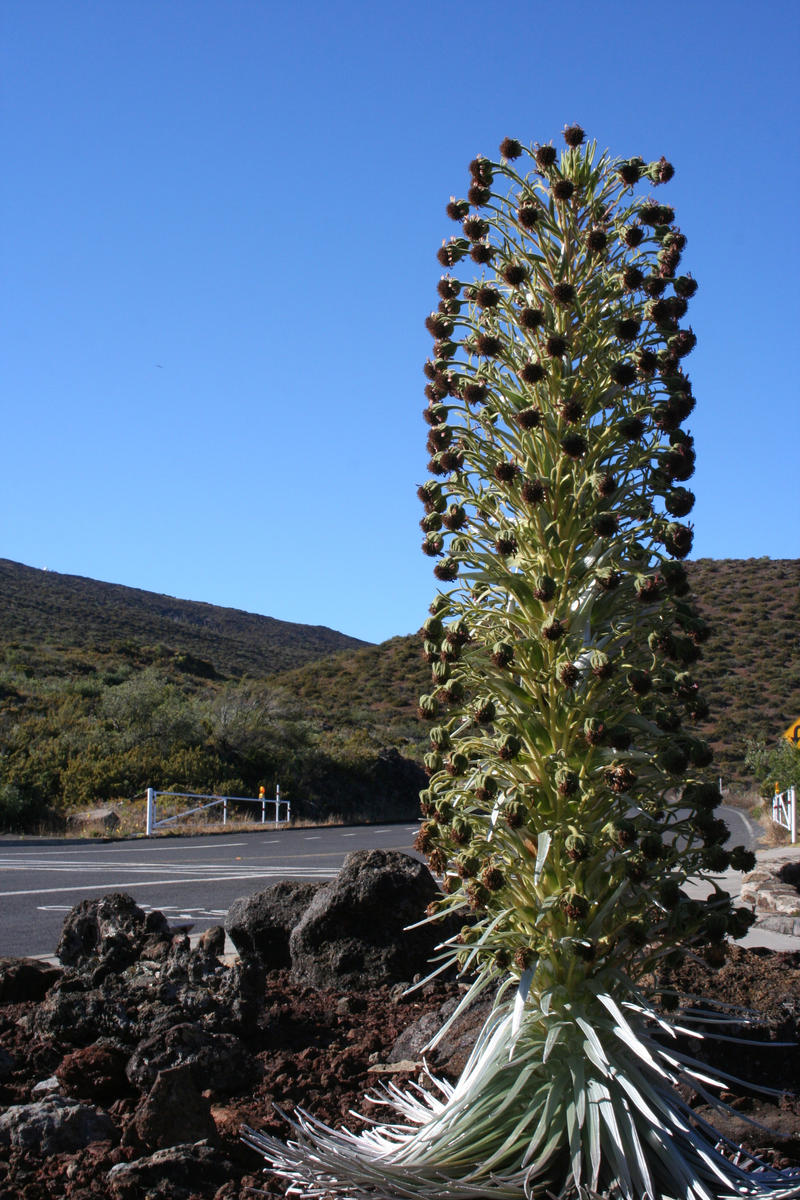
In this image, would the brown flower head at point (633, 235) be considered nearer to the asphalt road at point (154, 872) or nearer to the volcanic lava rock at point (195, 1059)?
the volcanic lava rock at point (195, 1059)

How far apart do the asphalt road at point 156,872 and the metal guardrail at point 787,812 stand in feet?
2.40

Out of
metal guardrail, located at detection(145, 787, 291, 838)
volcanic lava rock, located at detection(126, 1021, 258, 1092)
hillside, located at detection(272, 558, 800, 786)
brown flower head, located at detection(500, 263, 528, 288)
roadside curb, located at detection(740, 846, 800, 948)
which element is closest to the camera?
brown flower head, located at detection(500, 263, 528, 288)

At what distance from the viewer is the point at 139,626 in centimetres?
5934

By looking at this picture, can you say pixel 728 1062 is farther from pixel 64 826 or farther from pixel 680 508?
pixel 64 826

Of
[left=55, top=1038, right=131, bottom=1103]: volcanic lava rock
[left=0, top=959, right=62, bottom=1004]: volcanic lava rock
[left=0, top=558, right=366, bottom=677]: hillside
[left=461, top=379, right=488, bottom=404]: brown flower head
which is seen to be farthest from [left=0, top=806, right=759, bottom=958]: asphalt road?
[left=0, top=558, right=366, bottom=677]: hillside

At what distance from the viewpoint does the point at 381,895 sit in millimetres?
4168

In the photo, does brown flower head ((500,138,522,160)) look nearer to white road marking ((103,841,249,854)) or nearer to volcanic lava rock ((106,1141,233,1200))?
volcanic lava rock ((106,1141,233,1200))

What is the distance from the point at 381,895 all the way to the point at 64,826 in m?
18.9

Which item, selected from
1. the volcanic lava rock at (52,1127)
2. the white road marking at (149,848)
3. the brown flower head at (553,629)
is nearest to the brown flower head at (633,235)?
the brown flower head at (553,629)

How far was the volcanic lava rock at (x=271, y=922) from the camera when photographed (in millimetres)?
4672

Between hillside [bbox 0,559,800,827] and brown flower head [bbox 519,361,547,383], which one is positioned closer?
brown flower head [bbox 519,361,547,383]

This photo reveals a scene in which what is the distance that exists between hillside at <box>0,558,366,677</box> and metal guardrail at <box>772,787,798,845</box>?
1276 inches

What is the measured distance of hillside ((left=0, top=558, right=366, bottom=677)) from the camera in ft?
166

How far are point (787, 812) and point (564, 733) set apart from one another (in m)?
19.4
